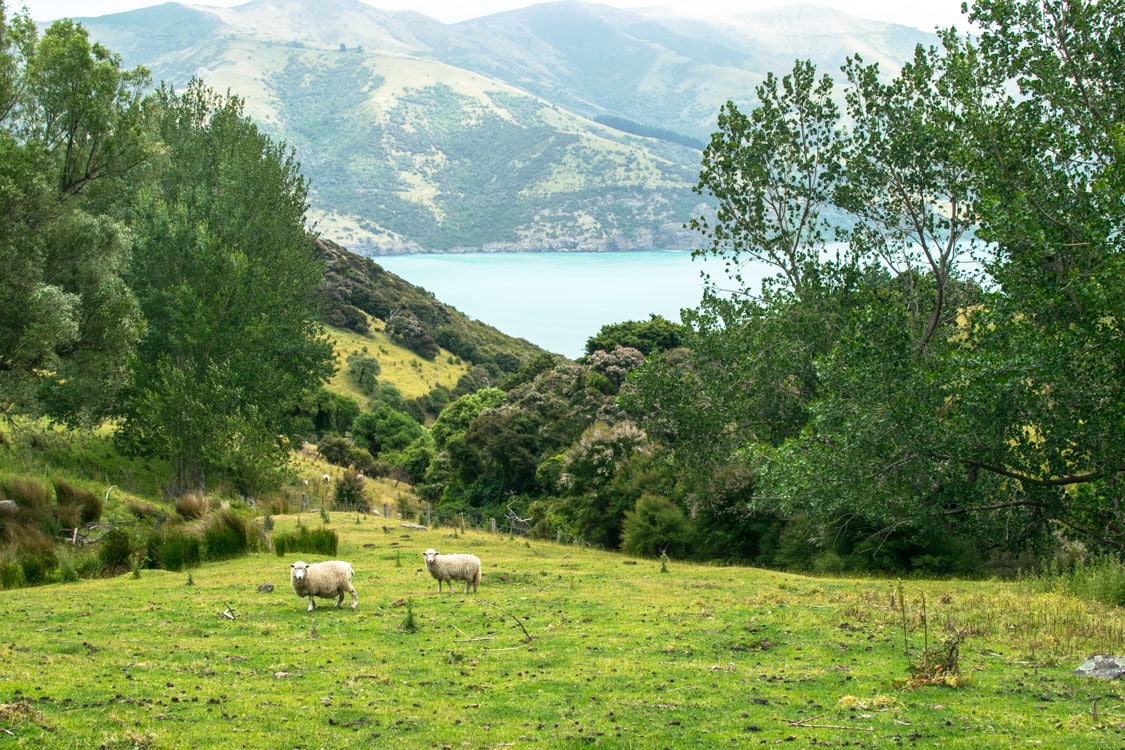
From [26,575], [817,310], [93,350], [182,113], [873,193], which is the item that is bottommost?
[26,575]

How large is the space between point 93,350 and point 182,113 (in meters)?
23.6

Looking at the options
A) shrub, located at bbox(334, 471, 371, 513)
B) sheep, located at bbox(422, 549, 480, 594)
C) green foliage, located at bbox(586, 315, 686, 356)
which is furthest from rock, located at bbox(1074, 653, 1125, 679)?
green foliage, located at bbox(586, 315, 686, 356)

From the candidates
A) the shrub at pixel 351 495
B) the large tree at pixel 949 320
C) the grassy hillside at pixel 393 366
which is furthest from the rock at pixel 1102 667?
the grassy hillside at pixel 393 366

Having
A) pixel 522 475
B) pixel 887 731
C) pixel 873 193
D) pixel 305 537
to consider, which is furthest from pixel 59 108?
pixel 522 475

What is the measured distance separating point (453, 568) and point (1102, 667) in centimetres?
1093

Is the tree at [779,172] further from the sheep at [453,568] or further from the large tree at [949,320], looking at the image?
the sheep at [453,568]

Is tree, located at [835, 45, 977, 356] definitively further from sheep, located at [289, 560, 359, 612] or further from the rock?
sheep, located at [289, 560, 359, 612]

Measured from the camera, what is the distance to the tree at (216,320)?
35688mm

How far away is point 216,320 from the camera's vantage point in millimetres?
38156

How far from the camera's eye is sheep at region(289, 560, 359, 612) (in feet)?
51.5

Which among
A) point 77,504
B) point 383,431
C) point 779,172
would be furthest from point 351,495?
point 383,431

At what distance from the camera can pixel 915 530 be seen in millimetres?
25219

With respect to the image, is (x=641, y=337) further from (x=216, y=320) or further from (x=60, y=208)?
(x=60, y=208)

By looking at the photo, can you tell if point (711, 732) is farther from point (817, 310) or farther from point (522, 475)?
point (522, 475)
